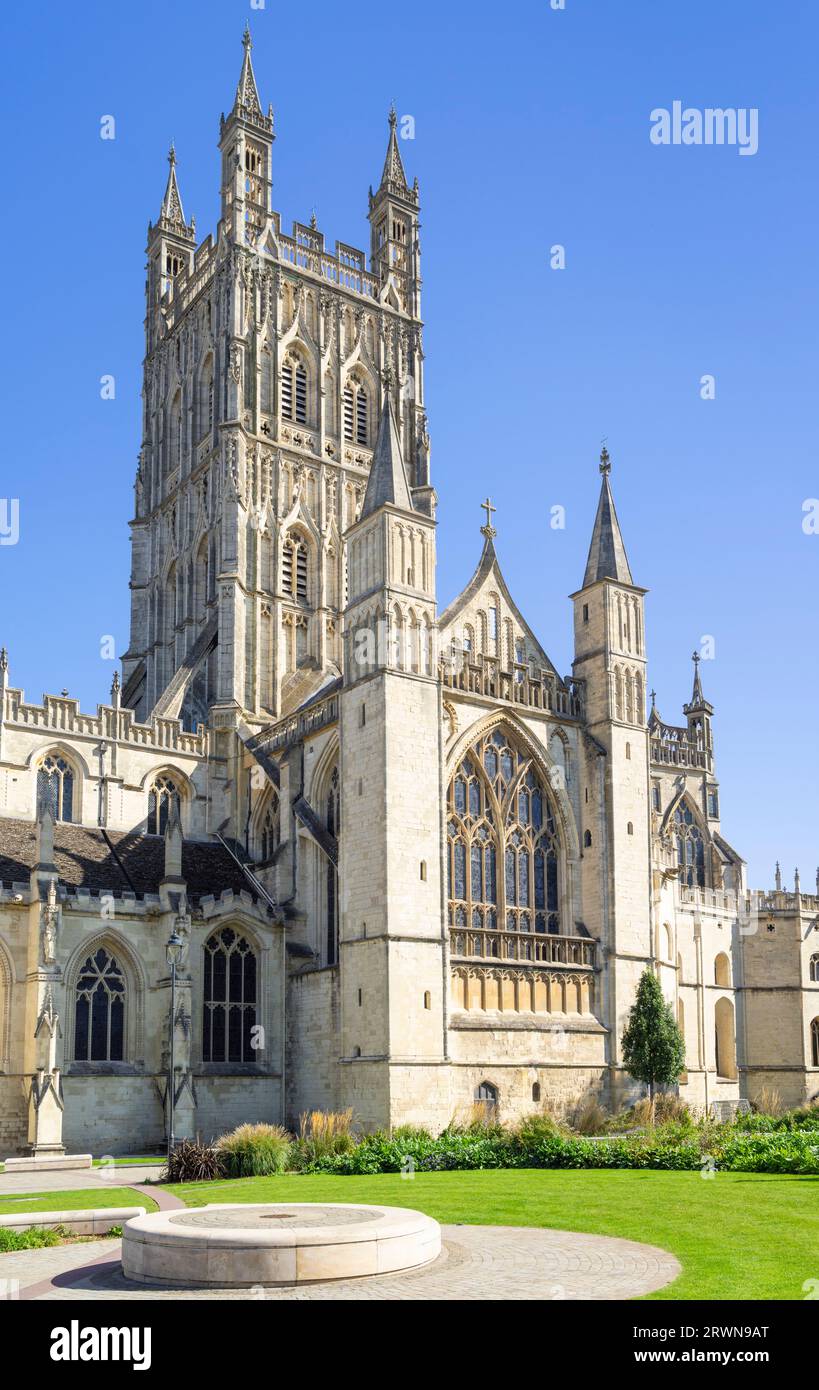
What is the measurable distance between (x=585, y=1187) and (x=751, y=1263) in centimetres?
849

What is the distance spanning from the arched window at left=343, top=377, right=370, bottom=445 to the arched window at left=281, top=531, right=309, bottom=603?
6.23 meters

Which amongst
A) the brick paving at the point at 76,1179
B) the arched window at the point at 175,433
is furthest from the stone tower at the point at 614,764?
the arched window at the point at 175,433

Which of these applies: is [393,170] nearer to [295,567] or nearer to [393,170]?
[393,170]

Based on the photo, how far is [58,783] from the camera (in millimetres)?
42000

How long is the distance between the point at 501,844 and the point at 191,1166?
16243 millimetres

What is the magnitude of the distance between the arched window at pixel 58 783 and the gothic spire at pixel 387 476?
13.4 metres

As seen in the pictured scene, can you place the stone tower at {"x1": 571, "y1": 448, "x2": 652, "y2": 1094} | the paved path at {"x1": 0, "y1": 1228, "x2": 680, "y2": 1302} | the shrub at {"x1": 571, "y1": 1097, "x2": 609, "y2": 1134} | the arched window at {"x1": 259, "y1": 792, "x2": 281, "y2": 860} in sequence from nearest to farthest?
the paved path at {"x1": 0, "y1": 1228, "x2": 680, "y2": 1302}, the shrub at {"x1": 571, "y1": 1097, "x2": 609, "y2": 1134}, the stone tower at {"x1": 571, "y1": 448, "x2": 652, "y2": 1094}, the arched window at {"x1": 259, "y1": 792, "x2": 281, "y2": 860}

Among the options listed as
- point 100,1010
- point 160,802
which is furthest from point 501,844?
point 160,802

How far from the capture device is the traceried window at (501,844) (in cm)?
3741

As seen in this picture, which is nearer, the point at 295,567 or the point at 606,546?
the point at 606,546

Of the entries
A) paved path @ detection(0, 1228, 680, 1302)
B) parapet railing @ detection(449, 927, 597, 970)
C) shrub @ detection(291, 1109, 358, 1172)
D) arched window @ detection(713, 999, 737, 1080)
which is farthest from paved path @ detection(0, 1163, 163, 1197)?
arched window @ detection(713, 999, 737, 1080)

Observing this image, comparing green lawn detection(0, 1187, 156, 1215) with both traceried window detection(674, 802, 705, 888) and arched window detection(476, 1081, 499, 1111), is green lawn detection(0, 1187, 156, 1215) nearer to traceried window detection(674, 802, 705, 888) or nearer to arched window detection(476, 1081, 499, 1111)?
arched window detection(476, 1081, 499, 1111)

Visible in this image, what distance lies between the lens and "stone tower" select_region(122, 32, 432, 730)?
168 ft
